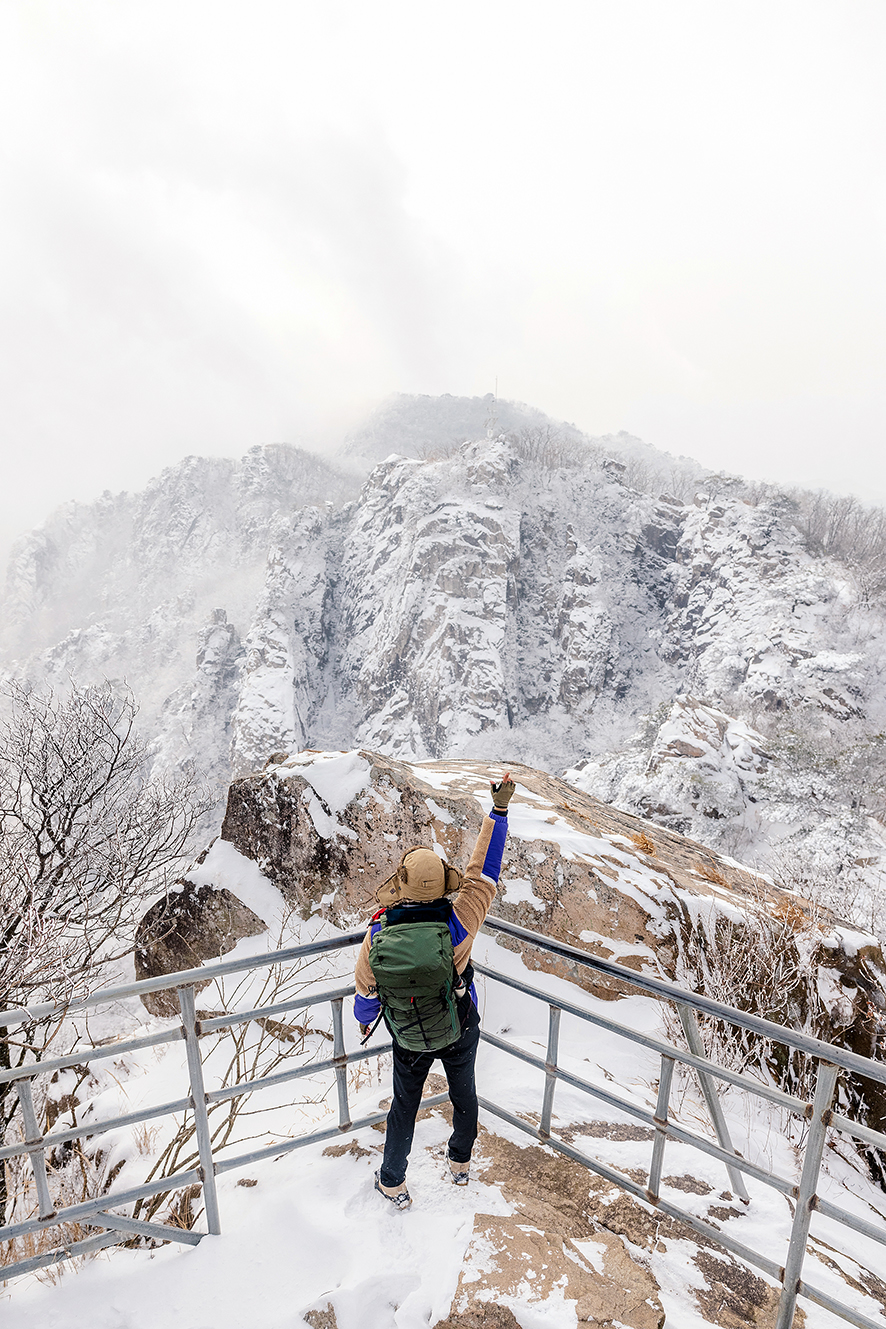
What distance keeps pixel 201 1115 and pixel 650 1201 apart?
2.20m

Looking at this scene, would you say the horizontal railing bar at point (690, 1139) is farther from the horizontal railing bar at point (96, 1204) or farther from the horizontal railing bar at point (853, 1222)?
the horizontal railing bar at point (96, 1204)

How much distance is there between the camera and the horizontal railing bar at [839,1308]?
2064 mm

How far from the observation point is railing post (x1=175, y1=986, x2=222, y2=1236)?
2730 mm

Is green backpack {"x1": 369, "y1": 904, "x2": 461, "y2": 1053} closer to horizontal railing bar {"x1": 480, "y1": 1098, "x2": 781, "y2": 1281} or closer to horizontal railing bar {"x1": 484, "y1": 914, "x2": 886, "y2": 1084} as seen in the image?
horizontal railing bar {"x1": 484, "y1": 914, "x2": 886, "y2": 1084}

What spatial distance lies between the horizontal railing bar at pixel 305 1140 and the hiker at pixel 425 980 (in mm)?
275

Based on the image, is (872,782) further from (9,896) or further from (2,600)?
(2,600)

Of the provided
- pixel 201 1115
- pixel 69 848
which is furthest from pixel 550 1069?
pixel 69 848

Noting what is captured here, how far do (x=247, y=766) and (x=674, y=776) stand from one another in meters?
58.7

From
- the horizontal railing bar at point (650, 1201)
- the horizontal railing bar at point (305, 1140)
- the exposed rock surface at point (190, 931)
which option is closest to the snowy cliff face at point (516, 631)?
the exposed rock surface at point (190, 931)

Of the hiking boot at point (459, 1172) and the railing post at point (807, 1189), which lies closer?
the railing post at point (807, 1189)

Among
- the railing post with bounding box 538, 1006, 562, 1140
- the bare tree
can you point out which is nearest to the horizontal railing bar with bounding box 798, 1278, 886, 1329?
the railing post with bounding box 538, 1006, 562, 1140

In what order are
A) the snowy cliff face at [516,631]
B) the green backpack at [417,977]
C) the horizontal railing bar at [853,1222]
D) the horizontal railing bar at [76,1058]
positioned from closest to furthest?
the horizontal railing bar at [853,1222], the horizontal railing bar at [76,1058], the green backpack at [417,977], the snowy cliff face at [516,631]

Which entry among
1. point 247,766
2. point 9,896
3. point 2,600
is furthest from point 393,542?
point 2,600

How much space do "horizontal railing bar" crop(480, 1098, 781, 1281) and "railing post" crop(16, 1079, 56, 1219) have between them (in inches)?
89.8
